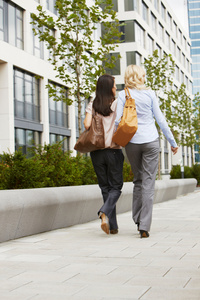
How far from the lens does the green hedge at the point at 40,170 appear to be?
7.71m

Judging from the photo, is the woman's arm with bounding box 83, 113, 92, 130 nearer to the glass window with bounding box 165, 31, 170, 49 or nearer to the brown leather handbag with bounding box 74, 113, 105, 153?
the brown leather handbag with bounding box 74, 113, 105, 153

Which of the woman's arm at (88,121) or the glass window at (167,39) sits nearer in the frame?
the woman's arm at (88,121)

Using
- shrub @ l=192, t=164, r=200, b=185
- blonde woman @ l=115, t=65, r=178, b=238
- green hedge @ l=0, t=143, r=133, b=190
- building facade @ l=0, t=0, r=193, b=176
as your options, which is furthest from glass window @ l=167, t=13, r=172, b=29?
blonde woman @ l=115, t=65, r=178, b=238

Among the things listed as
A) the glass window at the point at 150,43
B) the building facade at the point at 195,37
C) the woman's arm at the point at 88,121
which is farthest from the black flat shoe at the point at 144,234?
the building facade at the point at 195,37

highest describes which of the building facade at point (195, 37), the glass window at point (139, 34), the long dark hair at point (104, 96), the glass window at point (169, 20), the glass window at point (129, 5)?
the building facade at point (195, 37)

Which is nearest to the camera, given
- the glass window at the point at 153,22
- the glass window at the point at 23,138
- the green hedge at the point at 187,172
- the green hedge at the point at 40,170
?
the green hedge at the point at 40,170

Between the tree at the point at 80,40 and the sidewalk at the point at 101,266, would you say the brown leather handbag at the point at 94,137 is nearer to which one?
the sidewalk at the point at 101,266

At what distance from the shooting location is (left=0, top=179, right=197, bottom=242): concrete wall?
238 inches

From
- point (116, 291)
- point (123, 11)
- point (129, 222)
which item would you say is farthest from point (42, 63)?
point (116, 291)

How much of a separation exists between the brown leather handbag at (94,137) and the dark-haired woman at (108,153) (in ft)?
0.17

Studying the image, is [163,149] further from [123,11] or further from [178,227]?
[178,227]

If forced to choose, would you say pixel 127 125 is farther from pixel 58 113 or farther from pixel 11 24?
pixel 58 113

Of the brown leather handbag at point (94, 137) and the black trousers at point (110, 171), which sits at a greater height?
the brown leather handbag at point (94, 137)

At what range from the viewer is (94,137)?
250 inches
